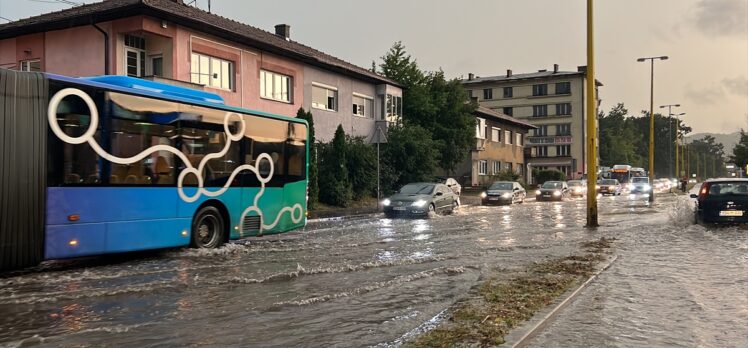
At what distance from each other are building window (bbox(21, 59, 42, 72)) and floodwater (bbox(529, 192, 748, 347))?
22265mm

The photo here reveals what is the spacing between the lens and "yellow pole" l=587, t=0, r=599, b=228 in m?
17.2

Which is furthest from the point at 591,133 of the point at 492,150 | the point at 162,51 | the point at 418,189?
the point at 492,150

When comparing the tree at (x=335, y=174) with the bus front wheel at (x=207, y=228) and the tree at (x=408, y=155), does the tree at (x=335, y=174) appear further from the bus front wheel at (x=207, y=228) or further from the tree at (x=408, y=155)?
the bus front wheel at (x=207, y=228)

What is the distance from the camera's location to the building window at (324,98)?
30609 mm

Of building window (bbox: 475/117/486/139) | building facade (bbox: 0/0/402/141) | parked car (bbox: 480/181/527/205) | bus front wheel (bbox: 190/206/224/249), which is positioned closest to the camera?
bus front wheel (bbox: 190/206/224/249)

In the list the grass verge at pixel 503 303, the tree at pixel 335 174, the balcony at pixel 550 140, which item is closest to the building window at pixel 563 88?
the balcony at pixel 550 140

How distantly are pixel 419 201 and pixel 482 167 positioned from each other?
32504 mm

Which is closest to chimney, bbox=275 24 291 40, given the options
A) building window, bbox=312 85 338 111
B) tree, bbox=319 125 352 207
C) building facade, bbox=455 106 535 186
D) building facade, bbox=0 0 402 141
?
building window, bbox=312 85 338 111

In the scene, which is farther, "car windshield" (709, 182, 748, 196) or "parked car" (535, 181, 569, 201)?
"parked car" (535, 181, 569, 201)

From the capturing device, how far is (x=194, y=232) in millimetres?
11430

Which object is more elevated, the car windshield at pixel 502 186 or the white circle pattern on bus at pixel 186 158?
the white circle pattern on bus at pixel 186 158

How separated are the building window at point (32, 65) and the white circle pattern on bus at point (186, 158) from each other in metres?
15.4

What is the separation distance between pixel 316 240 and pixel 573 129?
7651 centimetres

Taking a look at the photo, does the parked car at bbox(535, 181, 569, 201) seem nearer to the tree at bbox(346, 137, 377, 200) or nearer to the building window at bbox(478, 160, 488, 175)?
the building window at bbox(478, 160, 488, 175)
